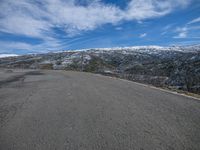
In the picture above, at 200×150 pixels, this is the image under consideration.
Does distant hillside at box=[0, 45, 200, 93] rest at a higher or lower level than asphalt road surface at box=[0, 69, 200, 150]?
lower

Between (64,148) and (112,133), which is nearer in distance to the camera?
(64,148)

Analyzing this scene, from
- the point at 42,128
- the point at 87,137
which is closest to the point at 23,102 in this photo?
the point at 42,128

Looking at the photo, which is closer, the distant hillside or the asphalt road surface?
the asphalt road surface

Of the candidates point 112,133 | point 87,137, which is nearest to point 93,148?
point 87,137

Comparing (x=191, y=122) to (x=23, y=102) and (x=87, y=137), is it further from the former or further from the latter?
(x=23, y=102)

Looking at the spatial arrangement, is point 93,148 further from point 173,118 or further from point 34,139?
point 173,118

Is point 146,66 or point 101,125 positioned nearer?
point 101,125

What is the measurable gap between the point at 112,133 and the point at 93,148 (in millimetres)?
936

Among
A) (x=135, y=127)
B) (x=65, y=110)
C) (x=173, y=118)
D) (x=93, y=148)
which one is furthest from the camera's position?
(x=65, y=110)

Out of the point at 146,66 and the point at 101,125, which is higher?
the point at 101,125

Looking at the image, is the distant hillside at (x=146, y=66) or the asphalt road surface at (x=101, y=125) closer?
the asphalt road surface at (x=101, y=125)

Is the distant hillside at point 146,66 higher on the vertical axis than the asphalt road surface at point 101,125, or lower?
lower

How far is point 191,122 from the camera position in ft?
19.4

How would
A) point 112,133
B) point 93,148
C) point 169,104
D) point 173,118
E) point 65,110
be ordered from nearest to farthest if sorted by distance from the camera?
point 93,148 < point 112,133 < point 173,118 < point 65,110 < point 169,104
